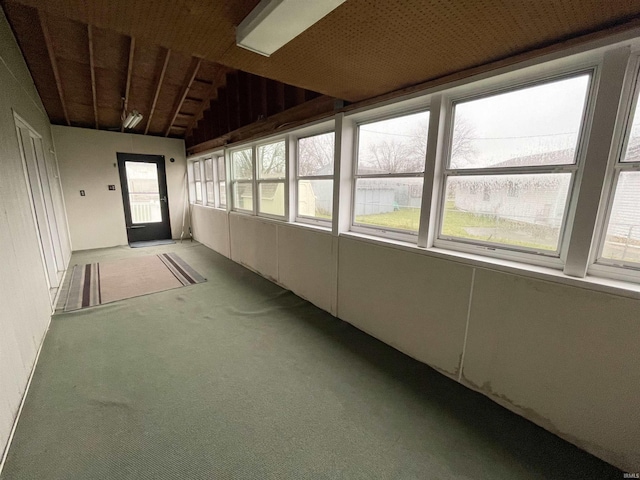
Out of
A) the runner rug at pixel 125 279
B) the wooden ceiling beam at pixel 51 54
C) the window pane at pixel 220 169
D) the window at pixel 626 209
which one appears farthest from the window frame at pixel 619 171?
the window pane at pixel 220 169

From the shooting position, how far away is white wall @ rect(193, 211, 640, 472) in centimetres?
137

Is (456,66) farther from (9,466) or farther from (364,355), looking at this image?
(9,466)

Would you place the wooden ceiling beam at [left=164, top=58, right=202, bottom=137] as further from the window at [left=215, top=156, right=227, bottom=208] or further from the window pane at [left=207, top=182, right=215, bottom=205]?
the window pane at [left=207, top=182, right=215, bottom=205]

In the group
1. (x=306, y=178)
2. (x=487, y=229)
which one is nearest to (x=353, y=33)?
(x=487, y=229)

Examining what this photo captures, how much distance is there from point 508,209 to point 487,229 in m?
0.19

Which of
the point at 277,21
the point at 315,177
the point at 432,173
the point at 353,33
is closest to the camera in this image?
the point at 277,21

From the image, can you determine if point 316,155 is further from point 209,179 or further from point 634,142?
point 209,179

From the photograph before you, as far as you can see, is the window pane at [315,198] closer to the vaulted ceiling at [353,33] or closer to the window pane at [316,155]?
the window pane at [316,155]

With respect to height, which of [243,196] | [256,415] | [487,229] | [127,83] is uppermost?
[127,83]

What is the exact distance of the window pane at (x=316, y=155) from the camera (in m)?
3.04

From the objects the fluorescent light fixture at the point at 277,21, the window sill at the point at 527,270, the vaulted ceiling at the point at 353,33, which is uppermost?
the vaulted ceiling at the point at 353,33

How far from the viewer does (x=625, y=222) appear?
54.7 inches

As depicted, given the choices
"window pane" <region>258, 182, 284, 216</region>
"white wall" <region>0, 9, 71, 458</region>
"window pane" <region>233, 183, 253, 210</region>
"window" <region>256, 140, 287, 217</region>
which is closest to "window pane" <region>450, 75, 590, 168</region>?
"window" <region>256, 140, 287, 217</region>

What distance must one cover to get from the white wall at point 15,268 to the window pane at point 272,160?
2532mm
